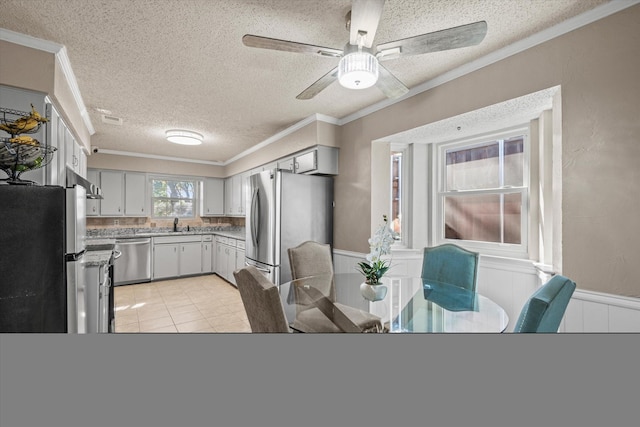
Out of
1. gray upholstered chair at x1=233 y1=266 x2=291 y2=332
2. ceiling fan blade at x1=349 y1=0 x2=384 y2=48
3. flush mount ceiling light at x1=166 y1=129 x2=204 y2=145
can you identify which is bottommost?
gray upholstered chair at x1=233 y1=266 x2=291 y2=332

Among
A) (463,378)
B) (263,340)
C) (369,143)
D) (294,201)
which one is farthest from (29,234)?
(369,143)

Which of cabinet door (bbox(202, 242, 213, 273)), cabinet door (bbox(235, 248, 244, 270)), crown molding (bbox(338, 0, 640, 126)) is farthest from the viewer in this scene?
cabinet door (bbox(202, 242, 213, 273))

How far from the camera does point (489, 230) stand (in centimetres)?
252

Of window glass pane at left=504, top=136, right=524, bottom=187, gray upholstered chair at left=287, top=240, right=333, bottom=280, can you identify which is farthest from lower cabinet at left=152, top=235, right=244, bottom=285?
window glass pane at left=504, top=136, right=524, bottom=187

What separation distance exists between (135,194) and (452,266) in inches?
199

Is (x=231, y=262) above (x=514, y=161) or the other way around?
the other way around

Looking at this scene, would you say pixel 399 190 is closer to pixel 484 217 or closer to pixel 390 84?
pixel 484 217

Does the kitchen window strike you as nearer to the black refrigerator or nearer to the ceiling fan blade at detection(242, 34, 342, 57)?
the black refrigerator

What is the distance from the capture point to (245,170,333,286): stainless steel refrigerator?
9.96 ft

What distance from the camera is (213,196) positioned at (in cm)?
571

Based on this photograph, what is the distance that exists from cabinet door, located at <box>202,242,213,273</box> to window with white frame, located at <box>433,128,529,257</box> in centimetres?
403

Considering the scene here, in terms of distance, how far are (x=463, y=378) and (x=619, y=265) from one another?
1860mm

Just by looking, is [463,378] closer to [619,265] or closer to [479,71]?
[619,265]

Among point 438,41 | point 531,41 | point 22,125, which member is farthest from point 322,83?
point 22,125
